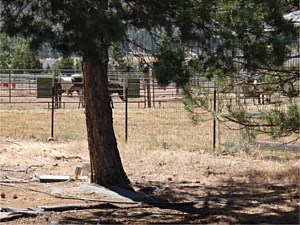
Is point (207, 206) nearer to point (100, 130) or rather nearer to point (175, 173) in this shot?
point (100, 130)

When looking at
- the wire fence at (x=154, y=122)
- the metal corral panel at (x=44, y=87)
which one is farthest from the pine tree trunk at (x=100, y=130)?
the metal corral panel at (x=44, y=87)

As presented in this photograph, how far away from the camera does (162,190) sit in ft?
28.6

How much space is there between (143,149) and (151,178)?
10.1ft

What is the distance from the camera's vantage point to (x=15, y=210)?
23.2 ft

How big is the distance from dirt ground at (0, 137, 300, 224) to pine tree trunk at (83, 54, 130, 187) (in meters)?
0.37

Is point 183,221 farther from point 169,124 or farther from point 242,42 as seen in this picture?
point 169,124

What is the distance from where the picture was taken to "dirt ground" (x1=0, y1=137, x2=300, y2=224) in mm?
6883

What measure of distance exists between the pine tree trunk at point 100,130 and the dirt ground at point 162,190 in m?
0.37

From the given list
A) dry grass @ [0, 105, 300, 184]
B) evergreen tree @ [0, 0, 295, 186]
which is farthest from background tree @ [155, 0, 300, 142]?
dry grass @ [0, 105, 300, 184]

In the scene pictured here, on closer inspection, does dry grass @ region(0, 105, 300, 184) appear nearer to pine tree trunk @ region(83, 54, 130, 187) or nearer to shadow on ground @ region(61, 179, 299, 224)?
shadow on ground @ region(61, 179, 299, 224)

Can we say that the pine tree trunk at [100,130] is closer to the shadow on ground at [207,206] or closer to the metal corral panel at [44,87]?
the shadow on ground at [207,206]

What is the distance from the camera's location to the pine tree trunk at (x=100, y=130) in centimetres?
859

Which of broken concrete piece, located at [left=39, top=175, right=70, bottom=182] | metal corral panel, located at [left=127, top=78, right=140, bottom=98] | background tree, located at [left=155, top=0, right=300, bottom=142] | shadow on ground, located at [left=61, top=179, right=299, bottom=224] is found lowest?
shadow on ground, located at [left=61, top=179, right=299, bottom=224]

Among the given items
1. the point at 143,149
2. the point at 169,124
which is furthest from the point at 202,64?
the point at 169,124
